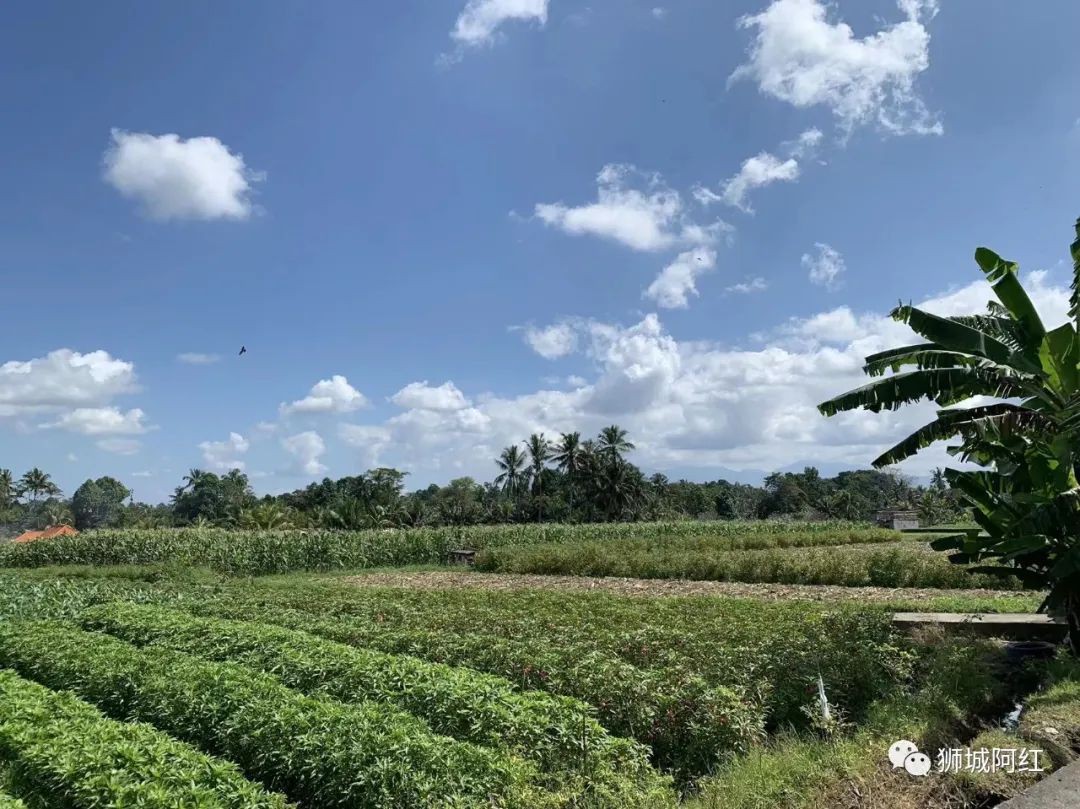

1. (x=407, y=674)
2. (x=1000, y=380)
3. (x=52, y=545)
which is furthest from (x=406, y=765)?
(x=52, y=545)

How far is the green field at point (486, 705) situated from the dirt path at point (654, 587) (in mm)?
3367

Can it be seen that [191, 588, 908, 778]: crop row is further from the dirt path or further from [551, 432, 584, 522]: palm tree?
[551, 432, 584, 522]: palm tree

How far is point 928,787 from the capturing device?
4.05 m

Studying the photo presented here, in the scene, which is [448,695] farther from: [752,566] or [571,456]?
[571,456]

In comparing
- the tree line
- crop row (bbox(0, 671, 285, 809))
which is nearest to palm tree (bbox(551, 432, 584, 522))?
the tree line

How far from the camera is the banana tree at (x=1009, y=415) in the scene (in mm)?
7039

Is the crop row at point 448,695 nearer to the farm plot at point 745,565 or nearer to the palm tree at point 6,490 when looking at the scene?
the farm plot at point 745,565

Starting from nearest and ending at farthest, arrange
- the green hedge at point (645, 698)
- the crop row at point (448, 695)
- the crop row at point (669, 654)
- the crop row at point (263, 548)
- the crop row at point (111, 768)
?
the crop row at point (111, 768) < the crop row at point (448, 695) < the green hedge at point (645, 698) < the crop row at point (669, 654) < the crop row at point (263, 548)

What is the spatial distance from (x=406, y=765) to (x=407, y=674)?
213 cm

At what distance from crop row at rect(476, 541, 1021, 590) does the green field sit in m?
6.12

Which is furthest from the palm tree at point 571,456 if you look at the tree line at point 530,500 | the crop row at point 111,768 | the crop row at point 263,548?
the crop row at point 111,768

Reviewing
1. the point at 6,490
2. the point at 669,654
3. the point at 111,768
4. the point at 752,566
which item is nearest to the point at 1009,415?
the point at 669,654

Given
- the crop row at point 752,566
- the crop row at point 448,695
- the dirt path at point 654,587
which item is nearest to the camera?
the crop row at point 448,695

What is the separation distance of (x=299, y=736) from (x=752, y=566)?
57.8 feet
